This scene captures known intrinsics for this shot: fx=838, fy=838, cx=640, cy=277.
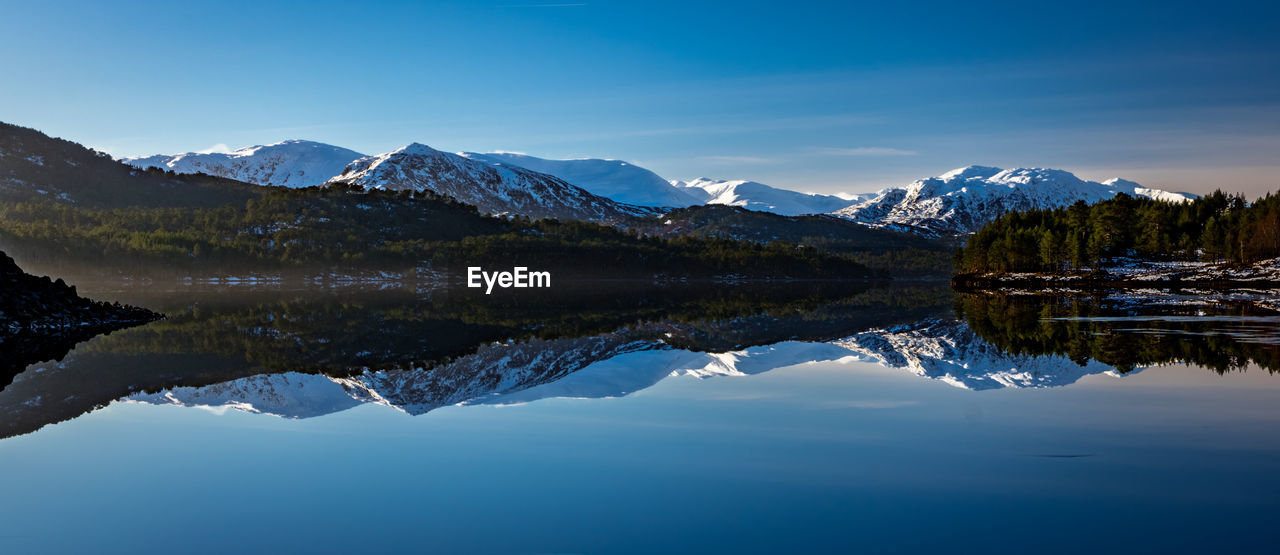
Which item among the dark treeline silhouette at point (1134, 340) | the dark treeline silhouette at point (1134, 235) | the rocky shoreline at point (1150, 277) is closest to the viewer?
the dark treeline silhouette at point (1134, 340)

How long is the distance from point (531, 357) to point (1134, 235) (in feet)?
511

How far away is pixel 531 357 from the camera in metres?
27.7

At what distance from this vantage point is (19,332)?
119 ft

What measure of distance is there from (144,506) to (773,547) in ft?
24.8

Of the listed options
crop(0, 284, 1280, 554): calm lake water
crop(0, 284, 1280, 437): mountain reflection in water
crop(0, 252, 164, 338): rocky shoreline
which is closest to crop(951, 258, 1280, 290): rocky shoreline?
crop(0, 284, 1280, 437): mountain reflection in water

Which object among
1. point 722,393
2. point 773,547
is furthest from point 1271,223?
point 773,547

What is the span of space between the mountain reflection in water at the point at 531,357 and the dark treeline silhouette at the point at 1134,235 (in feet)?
342

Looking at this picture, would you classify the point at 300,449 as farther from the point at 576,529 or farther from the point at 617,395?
the point at 617,395

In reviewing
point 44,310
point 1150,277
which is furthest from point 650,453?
point 1150,277

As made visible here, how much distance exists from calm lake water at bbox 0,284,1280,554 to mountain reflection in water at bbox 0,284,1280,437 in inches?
8.1

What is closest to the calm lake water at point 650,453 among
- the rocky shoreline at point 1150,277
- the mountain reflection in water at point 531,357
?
the mountain reflection in water at point 531,357

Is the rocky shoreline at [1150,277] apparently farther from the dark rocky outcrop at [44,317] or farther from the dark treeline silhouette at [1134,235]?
the dark rocky outcrop at [44,317]

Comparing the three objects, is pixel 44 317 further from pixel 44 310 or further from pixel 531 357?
pixel 531 357

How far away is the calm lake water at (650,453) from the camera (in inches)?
354
